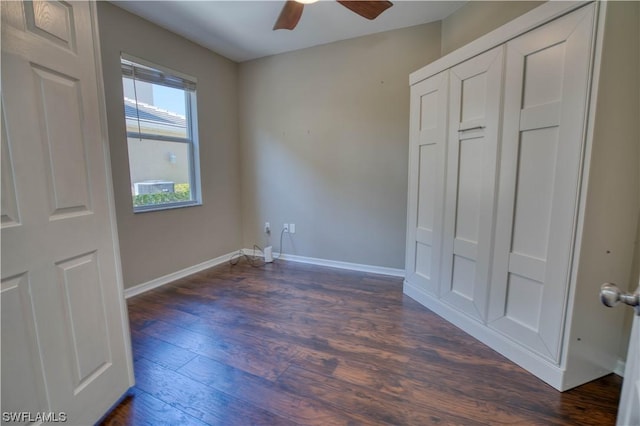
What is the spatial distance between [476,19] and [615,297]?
265cm

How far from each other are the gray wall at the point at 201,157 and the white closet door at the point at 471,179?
272cm

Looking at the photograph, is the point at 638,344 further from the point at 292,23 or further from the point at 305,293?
the point at 292,23

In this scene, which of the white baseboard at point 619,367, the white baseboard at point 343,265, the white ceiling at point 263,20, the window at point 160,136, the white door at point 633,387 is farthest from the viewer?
the white baseboard at point 343,265

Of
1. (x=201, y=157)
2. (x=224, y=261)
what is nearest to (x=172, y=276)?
(x=224, y=261)

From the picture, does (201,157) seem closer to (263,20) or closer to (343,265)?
(263,20)

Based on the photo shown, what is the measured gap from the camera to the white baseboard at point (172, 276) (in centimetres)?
280

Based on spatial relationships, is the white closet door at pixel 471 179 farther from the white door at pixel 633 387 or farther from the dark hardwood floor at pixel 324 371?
the white door at pixel 633 387

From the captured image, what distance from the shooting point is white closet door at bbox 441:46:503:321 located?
73.0 inches

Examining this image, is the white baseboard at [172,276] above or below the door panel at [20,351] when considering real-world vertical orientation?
below

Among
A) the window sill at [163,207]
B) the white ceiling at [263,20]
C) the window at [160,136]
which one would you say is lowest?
the window sill at [163,207]

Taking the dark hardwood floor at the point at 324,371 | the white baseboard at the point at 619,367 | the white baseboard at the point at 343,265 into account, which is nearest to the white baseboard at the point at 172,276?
the dark hardwood floor at the point at 324,371

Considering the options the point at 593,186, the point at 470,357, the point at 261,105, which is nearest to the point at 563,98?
the point at 593,186

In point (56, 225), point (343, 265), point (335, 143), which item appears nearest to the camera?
point (56, 225)

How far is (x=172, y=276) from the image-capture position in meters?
3.19
